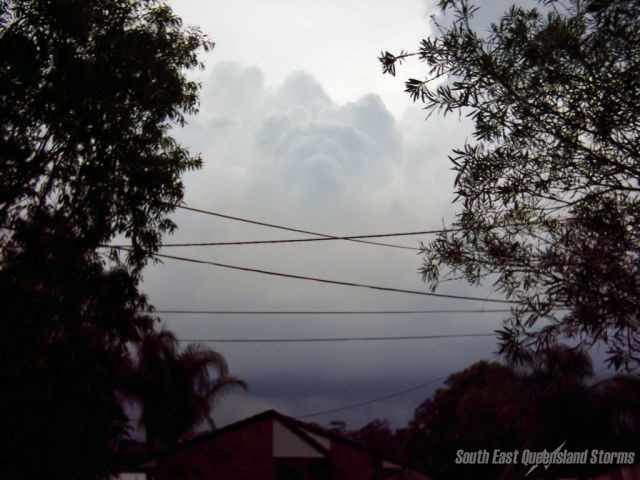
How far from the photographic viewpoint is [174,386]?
1261 inches

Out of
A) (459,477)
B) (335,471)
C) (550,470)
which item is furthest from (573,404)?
(459,477)

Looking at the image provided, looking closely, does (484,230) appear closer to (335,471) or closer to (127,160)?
(127,160)

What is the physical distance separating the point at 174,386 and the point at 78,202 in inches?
666

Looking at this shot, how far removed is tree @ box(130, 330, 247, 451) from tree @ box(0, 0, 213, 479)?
15.0m

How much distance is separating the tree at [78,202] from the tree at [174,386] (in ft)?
49.1

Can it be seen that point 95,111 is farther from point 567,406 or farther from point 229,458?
point 567,406

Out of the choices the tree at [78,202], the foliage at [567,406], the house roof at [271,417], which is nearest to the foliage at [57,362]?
the tree at [78,202]

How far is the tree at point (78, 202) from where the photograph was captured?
14359 mm

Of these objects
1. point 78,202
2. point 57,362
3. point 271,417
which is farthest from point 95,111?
point 271,417

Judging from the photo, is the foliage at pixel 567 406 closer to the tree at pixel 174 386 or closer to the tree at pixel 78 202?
the tree at pixel 174 386

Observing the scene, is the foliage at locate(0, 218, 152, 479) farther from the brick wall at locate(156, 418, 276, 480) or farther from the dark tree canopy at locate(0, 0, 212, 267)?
the brick wall at locate(156, 418, 276, 480)

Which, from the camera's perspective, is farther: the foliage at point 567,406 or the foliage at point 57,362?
the foliage at point 567,406

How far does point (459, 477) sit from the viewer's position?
44.3 metres

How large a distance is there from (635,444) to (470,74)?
868 inches
